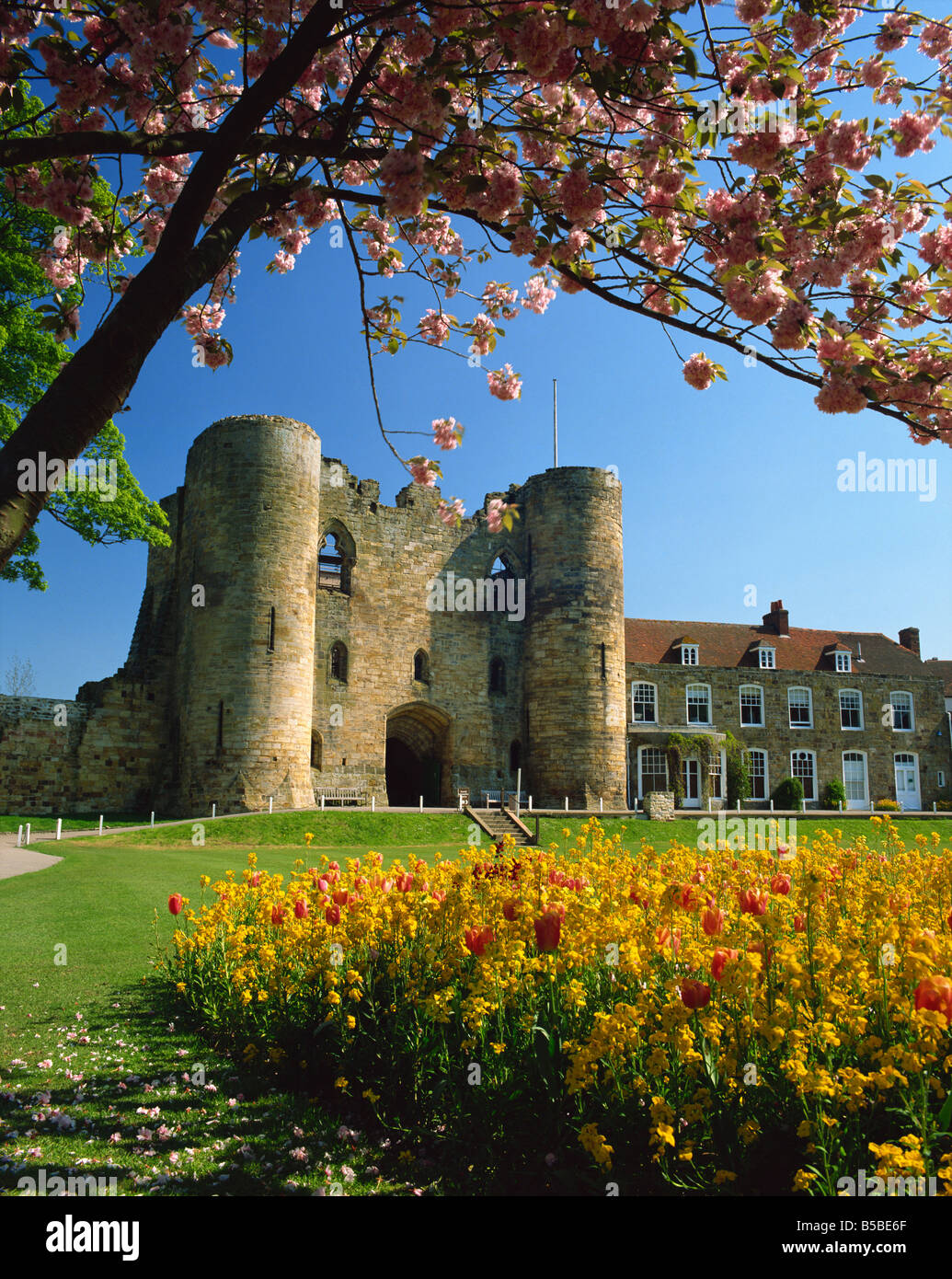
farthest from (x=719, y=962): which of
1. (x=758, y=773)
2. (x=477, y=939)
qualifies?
(x=758, y=773)

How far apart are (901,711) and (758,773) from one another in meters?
9.32

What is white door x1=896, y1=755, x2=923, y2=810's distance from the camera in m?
41.9

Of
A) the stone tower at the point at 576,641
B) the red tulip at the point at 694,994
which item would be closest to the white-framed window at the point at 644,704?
the stone tower at the point at 576,641

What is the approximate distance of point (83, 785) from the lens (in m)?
28.8

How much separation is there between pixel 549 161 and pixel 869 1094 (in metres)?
5.47

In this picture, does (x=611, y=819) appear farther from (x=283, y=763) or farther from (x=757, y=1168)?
(x=757, y=1168)

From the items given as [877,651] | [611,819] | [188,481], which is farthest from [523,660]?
[877,651]

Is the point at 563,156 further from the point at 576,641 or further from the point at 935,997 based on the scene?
the point at 576,641

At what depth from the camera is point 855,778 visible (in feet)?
135

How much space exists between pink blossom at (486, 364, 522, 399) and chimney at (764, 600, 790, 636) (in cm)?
3921

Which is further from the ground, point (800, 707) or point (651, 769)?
point (800, 707)
